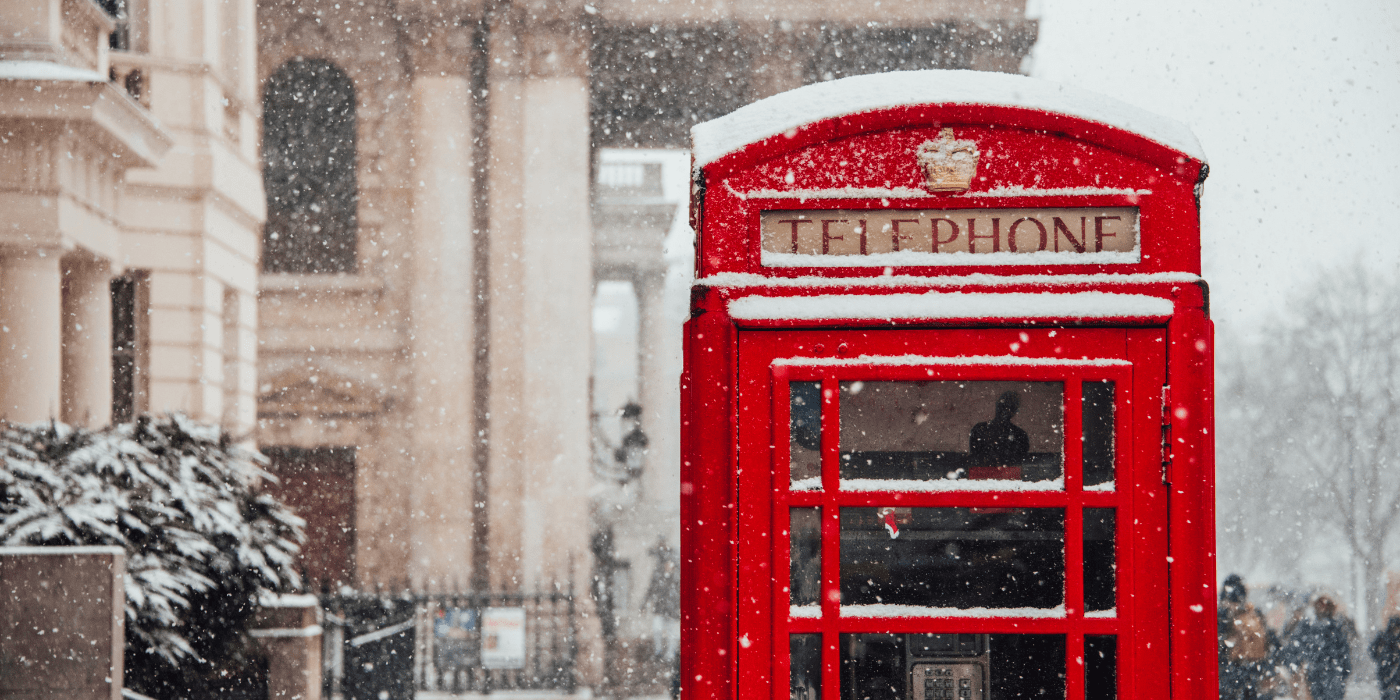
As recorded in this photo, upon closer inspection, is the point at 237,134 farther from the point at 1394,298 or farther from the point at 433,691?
the point at 1394,298

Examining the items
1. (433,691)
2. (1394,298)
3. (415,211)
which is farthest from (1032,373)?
(1394,298)

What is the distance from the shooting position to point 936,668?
304 centimetres

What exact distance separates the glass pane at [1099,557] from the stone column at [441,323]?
1350cm

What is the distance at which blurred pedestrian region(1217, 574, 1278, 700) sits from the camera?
10562 millimetres

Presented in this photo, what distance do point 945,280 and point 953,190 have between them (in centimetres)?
22

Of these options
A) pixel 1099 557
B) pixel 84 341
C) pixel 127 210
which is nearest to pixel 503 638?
pixel 84 341

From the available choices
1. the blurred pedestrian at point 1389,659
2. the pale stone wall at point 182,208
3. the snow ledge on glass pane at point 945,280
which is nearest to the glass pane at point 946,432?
the snow ledge on glass pane at point 945,280

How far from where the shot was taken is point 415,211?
16297 mm

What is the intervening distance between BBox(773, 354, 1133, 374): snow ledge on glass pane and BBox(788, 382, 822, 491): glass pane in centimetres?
7

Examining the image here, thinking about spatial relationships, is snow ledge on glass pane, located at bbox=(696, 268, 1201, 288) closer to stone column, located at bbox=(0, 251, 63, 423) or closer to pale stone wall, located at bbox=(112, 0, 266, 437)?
stone column, located at bbox=(0, 251, 63, 423)

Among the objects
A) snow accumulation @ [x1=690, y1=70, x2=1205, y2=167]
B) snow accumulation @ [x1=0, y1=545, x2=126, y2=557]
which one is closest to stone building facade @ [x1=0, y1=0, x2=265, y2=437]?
snow accumulation @ [x1=0, y1=545, x2=126, y2=557]

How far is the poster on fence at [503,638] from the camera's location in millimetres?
13766

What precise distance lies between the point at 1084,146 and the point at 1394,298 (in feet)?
102

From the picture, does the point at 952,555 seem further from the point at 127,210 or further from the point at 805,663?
the point at 127,210
